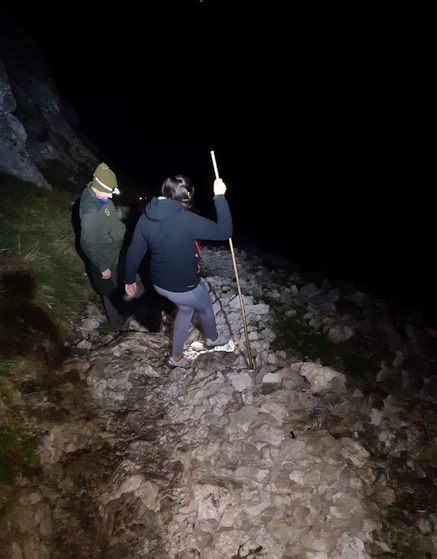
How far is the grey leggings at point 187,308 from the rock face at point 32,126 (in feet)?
21.2

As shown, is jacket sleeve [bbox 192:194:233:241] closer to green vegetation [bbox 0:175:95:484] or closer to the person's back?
the person's back

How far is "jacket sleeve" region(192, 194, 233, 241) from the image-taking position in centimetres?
463

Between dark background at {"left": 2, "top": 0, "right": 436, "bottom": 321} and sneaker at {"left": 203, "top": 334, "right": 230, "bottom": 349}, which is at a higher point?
dark background at {"left": 2, "top": 0, "right": 436, "bottom": 321}

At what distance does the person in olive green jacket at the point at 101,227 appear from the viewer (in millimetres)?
5483

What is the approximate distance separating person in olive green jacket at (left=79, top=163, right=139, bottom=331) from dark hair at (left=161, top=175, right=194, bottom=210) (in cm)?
124

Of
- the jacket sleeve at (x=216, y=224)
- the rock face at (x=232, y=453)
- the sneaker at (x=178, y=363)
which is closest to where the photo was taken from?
the rock face at (x=232, y=453)

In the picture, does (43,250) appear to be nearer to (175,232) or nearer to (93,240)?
(93,240)

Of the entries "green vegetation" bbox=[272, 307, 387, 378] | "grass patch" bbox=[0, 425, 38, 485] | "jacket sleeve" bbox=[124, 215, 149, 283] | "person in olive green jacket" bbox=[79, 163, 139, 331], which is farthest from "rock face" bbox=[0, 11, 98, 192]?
"green vegetation" bbox=[272, 307, 387, 378]

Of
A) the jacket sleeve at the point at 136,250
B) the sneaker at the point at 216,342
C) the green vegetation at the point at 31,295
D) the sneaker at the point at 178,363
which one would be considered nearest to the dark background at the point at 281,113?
the sneaker at the point at 216,342

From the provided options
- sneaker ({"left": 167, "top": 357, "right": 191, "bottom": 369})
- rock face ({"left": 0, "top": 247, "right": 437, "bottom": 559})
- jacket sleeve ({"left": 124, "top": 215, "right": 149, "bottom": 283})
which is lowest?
rock face ({"left": 0, "top": 247, "right": 437, "bottom": 559})

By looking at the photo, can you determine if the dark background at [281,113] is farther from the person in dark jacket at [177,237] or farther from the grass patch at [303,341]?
the person in dark jacket at [177,237]

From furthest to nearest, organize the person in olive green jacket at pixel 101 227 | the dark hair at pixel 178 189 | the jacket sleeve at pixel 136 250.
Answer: the person in olive green jacket at pixel 101 227, the jacket sleeve at pixel 136 250, the dark hair at pixel 178 189

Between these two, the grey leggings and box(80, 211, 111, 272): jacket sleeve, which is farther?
box(80, 211, 111, 272): jacket sleeve

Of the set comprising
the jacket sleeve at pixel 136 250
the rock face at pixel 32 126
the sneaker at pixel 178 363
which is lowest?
the sneaker at pixel 178 363
